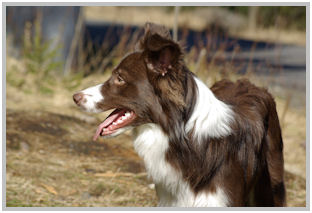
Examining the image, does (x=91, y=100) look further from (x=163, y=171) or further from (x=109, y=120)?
(x=163, y=171)

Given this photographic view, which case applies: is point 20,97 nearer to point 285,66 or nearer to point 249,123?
point 249,123

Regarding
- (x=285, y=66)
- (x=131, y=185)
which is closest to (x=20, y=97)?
(x=131, y=185)

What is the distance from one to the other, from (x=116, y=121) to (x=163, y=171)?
1.87 ft

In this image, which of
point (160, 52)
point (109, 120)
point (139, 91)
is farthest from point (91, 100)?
point (160, 52)

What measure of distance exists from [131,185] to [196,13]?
14355 millimetres

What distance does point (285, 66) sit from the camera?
15.4 m

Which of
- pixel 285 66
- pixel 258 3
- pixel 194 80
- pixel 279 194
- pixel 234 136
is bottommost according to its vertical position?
pixel 285 66

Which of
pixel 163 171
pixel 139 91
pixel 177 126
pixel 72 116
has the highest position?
pixel 139 91

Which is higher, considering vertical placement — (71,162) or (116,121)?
(116,121)

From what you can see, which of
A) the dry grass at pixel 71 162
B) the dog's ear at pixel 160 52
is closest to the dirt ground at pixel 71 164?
the dry grass at pixel 71 162

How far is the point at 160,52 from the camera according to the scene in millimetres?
3428

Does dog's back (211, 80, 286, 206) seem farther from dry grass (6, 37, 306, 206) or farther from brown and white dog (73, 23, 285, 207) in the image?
dry grass (6, 37, 306, 206)

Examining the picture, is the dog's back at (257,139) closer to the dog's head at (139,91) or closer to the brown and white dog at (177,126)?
the brown and white dog at (177,126)

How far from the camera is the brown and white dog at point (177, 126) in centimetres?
354
